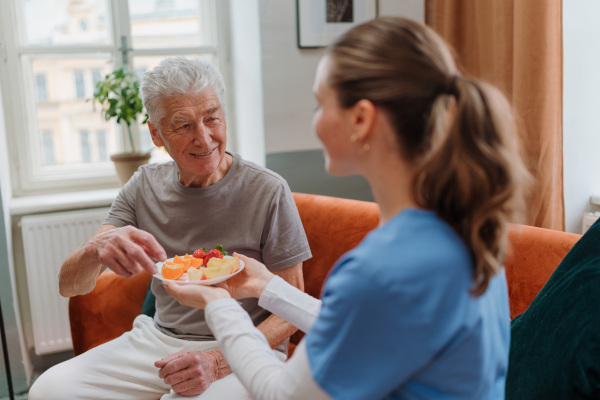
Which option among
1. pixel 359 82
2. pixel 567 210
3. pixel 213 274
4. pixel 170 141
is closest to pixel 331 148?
pixel 359 82

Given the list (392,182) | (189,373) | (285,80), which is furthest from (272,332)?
(285,80)

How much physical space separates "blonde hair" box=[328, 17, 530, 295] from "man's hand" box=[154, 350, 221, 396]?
88 centimetres

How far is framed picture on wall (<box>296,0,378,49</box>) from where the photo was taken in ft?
8.54

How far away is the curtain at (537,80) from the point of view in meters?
2.14

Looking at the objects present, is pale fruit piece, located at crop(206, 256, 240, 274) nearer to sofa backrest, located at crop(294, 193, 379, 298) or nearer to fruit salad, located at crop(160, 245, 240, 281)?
fruit salad, located at crop(160, 245, 240, 281)

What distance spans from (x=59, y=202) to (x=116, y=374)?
1283 mm

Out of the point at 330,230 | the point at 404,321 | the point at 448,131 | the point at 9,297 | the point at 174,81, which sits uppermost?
the point at 174,81

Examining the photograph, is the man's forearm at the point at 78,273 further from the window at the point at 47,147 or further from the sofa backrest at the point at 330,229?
the window at the point at 47,147

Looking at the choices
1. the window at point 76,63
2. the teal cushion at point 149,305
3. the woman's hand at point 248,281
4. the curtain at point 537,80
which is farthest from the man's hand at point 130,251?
the window at point 76,63

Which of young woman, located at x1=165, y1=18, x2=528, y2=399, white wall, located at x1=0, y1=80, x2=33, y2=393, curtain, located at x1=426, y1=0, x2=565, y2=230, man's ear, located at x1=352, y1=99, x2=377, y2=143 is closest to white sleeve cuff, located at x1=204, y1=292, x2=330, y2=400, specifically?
young woman, located at x1=165, y1=18, x2=528, y2=399

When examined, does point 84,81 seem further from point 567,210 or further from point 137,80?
point 567,210

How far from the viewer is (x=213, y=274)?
120cm

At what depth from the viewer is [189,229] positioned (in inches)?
65.1

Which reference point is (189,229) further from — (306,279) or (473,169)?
(473,169)
